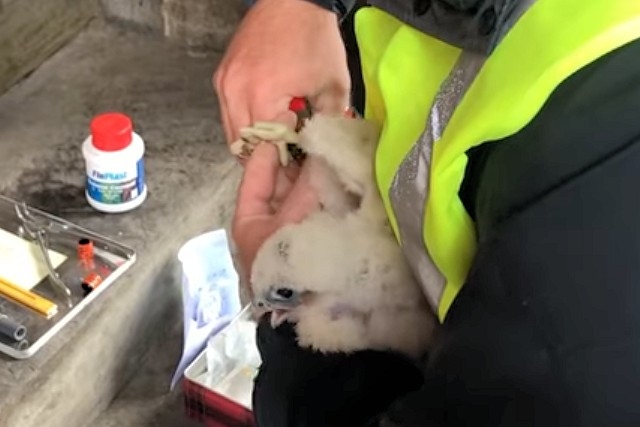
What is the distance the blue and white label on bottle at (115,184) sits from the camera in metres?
1.50

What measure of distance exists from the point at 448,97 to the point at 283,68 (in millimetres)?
332

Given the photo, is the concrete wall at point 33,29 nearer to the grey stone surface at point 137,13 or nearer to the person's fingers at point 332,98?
the grey stone surface at point 137,13

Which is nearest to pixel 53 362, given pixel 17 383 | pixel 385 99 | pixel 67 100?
pixel 17 383

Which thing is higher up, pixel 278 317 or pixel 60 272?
pixel 278 317

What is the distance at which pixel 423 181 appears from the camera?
59 centimetres

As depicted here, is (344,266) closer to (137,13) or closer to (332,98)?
(332,98)

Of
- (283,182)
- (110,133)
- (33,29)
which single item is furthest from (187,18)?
(283,182)

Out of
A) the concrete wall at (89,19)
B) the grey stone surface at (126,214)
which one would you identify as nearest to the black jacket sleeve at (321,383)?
the grey stone surface at (126,214)

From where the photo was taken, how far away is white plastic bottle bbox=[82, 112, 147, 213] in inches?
58.2

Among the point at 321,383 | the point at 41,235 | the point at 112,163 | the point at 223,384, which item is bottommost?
the point at 223,384

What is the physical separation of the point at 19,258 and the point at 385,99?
3.12ft

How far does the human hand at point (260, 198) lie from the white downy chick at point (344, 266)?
68 millimetres

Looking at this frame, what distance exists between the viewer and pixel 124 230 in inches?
60.6

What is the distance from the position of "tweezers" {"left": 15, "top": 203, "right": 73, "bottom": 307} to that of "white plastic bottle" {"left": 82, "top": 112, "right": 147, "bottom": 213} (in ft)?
0.27
